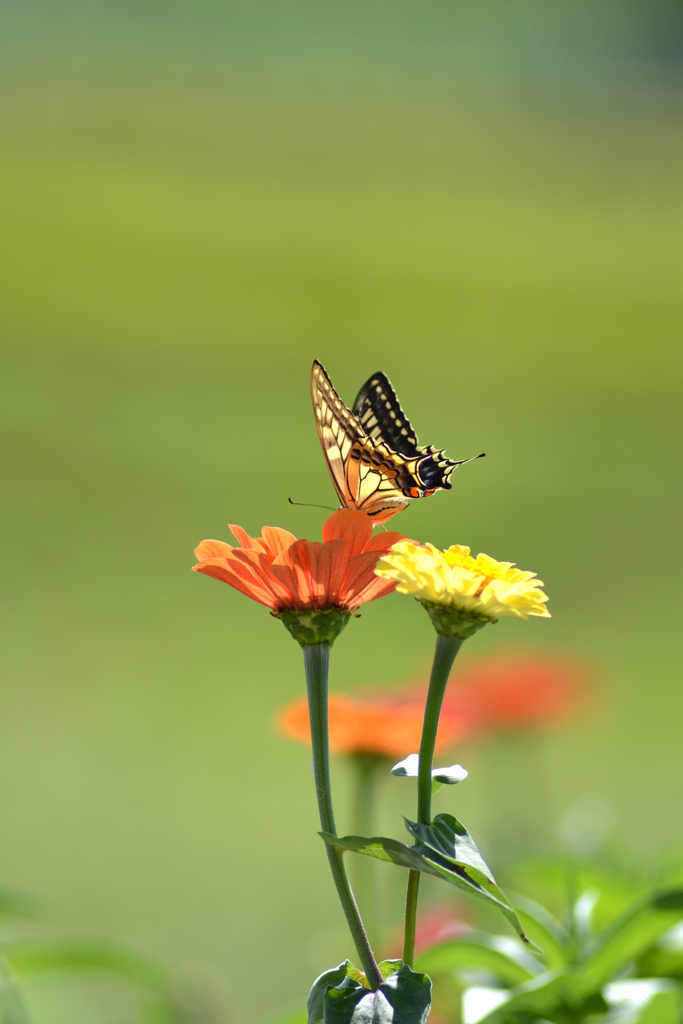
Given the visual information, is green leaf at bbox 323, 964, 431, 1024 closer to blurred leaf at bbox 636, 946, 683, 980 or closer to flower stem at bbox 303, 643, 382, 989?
flower stem at bbox 303, 643, 382, 989

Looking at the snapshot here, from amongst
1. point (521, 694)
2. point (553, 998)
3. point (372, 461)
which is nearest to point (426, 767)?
point (553, 998)

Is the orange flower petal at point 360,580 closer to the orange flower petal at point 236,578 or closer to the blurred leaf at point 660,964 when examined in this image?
the orange flower petal at point 236,578

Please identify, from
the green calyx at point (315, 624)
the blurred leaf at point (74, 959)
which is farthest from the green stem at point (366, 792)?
the green calyx at point (315, 624)

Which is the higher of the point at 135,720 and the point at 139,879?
the point at 135,720

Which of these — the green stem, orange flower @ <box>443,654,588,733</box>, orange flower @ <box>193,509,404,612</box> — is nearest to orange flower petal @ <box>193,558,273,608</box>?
orange flower @ <box>193,509,404,612</box>

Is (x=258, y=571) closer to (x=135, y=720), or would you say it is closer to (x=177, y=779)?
(x=177, y=779)

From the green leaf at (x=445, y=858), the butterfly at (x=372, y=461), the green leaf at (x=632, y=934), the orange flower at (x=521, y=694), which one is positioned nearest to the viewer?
the green leaf at (x=445, y=858)

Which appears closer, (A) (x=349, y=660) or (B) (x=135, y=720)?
(B) (x=135, y=720)

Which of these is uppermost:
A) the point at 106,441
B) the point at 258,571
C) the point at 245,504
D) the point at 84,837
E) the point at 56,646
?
the point at 106,441

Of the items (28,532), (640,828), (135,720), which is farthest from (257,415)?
(640,828)
